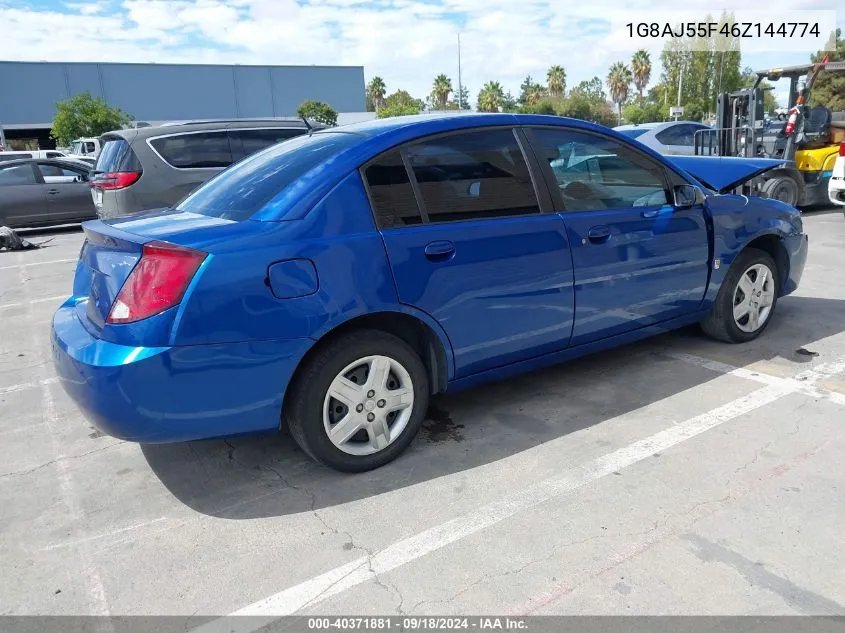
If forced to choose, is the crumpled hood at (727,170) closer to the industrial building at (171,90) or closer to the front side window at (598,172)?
the front side window at (598,172)

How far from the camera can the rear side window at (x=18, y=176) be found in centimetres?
1237

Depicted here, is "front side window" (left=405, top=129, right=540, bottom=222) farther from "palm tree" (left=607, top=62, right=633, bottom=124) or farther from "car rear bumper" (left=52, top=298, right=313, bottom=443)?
"palm tree" (left=607, top=62, right=633, bottom=124)

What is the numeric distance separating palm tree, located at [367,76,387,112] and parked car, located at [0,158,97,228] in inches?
3299

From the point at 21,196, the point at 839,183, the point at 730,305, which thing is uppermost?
the point at 21,196

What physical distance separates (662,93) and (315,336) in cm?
7191

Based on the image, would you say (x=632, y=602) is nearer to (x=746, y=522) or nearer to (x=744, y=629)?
(x=744, y=629)

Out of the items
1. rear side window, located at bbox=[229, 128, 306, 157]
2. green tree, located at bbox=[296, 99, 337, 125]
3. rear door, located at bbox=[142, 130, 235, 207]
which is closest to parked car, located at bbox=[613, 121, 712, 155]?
rear side window, located at bbox=[229, 128, 306, 157]

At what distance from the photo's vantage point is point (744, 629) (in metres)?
2.13

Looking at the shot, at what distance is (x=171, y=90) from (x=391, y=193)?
206ft

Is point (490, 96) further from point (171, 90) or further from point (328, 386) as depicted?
point (328, 386)

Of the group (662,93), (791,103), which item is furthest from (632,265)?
(662,93)

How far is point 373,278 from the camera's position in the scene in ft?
9.80

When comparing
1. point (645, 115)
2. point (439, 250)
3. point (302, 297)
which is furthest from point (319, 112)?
point (302, 297)

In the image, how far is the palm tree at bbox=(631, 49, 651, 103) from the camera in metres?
83.2
